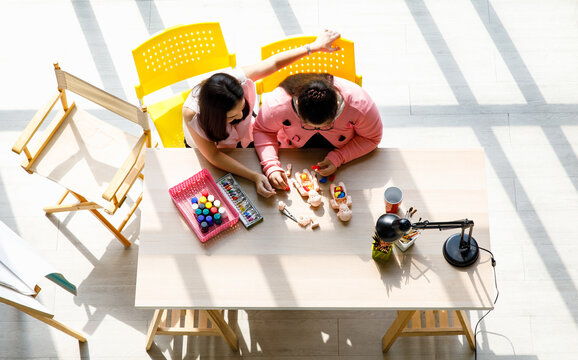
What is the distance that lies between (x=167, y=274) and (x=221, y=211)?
32 centimetres

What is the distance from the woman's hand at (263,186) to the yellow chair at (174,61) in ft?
2.13

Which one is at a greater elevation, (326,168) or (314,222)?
(326,168)

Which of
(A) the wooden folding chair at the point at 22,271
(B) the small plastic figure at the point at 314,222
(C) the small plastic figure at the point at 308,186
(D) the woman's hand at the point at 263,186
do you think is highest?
(D) the woman's hand at the point at 263,186

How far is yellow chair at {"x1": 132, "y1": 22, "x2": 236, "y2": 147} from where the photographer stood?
2.63 meters

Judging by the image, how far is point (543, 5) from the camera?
3.59m

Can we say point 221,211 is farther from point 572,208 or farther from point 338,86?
point 572,208

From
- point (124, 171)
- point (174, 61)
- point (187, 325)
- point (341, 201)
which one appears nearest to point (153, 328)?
point (187, 325)

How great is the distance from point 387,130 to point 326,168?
3.71 ft

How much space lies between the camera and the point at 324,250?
7.18 feet

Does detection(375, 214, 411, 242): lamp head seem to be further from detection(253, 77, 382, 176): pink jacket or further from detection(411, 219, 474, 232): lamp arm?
detection(253, 77, 382, 176): pink jacket

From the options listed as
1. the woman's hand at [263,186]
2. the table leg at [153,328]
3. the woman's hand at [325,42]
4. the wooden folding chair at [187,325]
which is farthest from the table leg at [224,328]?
the woman's hand at [325,42]

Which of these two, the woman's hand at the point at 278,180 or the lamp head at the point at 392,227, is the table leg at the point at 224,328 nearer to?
the woman's hand at the point at 278,180

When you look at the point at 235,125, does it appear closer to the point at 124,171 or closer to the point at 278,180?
the point at 278,180

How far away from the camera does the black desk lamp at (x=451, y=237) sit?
6.39 ft
